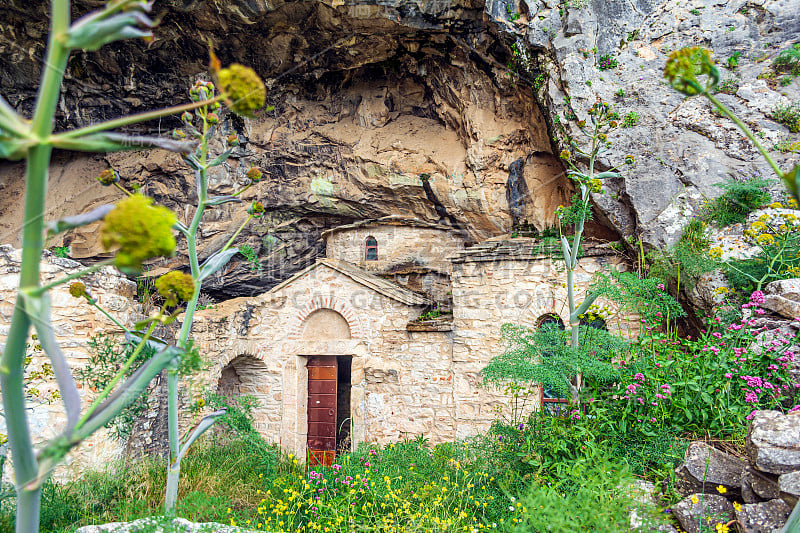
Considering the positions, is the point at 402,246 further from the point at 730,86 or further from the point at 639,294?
the point at 730,86

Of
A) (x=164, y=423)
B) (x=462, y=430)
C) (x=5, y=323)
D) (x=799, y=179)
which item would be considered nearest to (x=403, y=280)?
(x=462, y=430)

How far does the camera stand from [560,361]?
16.2 feet

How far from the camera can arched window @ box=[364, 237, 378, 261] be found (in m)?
11.8

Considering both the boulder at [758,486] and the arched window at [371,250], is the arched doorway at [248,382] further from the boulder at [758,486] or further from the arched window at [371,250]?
the boulder at [758,486]

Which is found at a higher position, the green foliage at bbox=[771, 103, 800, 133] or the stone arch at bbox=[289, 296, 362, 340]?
the green foliage at bbox=[771, 103, 800, 133]

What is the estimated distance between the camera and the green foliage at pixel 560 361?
483cm

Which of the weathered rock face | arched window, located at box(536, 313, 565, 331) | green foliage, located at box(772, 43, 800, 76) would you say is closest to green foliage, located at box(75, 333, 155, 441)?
the weathered rock face

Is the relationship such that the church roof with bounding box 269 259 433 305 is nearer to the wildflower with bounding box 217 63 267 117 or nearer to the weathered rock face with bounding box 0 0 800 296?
the weathered rock face with bounding box 0 0 800 296

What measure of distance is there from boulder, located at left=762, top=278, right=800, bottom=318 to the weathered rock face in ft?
6.38

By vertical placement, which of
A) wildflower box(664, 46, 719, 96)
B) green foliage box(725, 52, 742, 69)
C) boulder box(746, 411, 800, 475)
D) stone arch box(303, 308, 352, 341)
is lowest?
boulder box(746, 411, 800, 475)

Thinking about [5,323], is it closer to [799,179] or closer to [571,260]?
[571,260]

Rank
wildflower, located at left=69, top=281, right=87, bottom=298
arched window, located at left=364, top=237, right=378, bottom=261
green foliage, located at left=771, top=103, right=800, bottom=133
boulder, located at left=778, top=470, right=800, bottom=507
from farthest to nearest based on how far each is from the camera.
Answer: arched window, located at left=364, top=237, right=378, bottom=261
green foliage, located at left=771, top=103, right=800, bottom=133
boulder, located at left=778, top=470, right=800, bottom=507
wildflower, located at left=69, top=281, right=87, bottom=298

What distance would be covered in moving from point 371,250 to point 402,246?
0.80 meters

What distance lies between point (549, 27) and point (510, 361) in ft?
21.9
